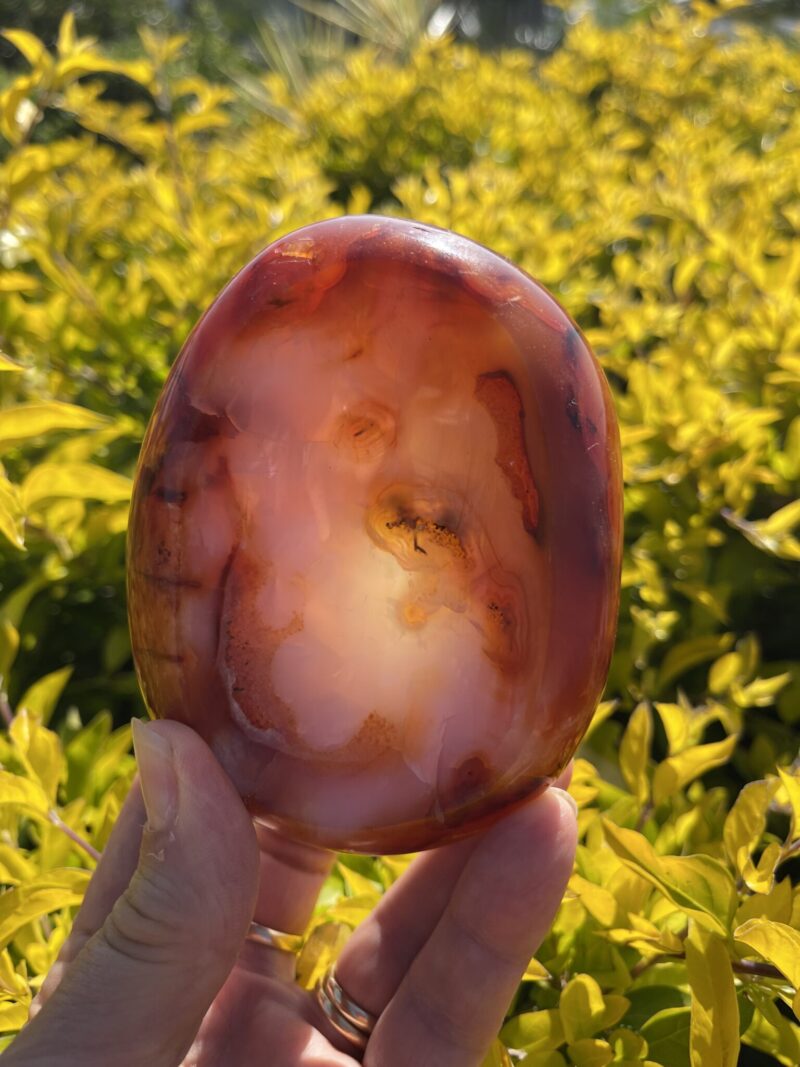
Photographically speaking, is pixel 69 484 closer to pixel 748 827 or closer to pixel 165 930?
pixel 165 930

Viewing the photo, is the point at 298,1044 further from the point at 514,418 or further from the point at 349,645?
the point at 514,418

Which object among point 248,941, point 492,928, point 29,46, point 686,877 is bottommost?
point 248,941

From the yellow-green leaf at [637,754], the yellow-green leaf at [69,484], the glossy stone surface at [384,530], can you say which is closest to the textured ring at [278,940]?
the glossy stone surface at [384,530]

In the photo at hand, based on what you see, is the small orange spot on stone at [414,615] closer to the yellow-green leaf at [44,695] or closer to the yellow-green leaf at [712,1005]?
the yellow-green leaf at [712,1005]

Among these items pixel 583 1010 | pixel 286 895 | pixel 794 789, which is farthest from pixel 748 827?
pixel 286 895

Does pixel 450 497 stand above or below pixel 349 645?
above

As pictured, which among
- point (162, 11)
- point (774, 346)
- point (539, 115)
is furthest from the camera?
point (162, 11)

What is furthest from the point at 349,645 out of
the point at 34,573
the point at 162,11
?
the point at 162,11
